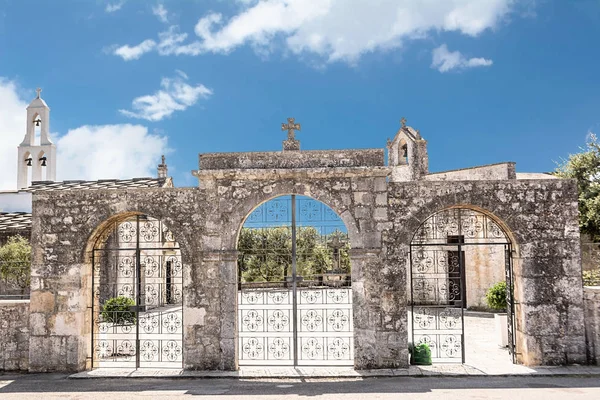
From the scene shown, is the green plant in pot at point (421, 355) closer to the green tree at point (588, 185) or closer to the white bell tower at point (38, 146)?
the green tree at point (588, 185)

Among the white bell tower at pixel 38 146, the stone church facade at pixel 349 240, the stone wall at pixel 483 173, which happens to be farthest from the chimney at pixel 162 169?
the stone church facade at pixel 349 240

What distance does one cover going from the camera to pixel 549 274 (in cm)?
952

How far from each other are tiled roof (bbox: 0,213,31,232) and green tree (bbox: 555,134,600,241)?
70.1ft

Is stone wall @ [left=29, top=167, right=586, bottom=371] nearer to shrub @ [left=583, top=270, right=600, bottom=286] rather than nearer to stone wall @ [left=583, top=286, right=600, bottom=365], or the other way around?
stone wall @ [left=583, top=286, right=600, bottom=365]

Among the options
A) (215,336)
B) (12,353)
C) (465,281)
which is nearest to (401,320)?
(215,336)

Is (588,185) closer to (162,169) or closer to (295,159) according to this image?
(295,159)

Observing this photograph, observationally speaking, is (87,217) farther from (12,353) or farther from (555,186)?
(555,186)

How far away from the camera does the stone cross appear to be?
1024 centimetres

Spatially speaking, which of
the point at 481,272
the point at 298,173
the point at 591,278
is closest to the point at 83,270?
the point at 298,173

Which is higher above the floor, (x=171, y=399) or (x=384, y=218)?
(x=384, y=218)

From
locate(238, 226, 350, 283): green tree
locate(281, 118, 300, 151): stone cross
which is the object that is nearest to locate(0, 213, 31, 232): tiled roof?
locate(238, 226, 350, 283): green tree

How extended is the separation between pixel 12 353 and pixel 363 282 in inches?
273

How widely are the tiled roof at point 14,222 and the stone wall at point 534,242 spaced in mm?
17065

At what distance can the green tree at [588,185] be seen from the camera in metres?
18.0
